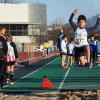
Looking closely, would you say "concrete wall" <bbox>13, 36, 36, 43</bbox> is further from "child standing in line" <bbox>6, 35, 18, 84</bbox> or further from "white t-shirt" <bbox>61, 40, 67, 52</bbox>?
"child standing in line" <bbox>6, 35, 18, 84</bbox>

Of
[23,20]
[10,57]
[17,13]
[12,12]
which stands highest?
[12,12]

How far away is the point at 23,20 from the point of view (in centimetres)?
8025

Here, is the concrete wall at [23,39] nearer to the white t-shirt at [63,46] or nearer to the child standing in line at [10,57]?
the white t-shirt at [63,46]

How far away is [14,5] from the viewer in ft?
261

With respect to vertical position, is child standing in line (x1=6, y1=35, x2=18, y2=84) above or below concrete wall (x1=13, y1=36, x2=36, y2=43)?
below

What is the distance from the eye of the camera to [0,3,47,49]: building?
79500 mm

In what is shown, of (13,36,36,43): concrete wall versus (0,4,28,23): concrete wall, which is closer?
(0,4,28,23): concrete wall

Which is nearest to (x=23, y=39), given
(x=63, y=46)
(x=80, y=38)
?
(x=63, y=46)

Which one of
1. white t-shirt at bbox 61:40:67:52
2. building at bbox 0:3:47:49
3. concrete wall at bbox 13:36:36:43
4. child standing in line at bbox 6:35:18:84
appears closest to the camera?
child standing in line at bbox 6:35:18:84

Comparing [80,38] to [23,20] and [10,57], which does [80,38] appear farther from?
[23,20]

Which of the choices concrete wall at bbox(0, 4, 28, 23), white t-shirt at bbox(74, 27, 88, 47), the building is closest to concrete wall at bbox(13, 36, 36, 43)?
the building

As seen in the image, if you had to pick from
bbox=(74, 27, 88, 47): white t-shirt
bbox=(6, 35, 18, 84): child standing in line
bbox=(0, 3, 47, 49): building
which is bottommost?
bbox=(6, 35, 18, 84): child standing in line

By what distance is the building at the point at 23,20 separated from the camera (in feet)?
261

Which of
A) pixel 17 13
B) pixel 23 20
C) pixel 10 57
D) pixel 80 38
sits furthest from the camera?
pixel 23 20
